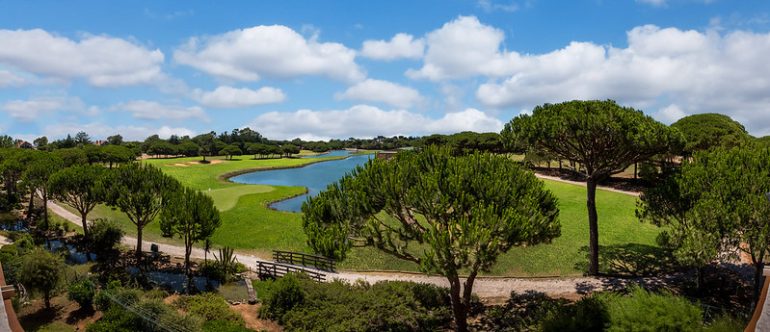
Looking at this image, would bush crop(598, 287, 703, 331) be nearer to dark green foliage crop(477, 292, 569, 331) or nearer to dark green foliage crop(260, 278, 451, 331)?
dark green foliage crop(477, 292, 569, 331)

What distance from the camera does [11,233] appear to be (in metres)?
39.8

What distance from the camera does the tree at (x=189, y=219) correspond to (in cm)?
2992

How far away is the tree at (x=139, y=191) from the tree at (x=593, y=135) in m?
29.0

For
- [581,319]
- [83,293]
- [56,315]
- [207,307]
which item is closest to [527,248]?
[581,319]

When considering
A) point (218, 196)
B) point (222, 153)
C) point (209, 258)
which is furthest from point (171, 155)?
point (209, 258)

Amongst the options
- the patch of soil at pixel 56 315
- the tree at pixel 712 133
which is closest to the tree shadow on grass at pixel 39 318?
the patch of soil at pixel 56 315

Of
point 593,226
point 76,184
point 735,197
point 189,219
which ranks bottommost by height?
point 189,219

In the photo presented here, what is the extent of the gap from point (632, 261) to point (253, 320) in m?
27.0

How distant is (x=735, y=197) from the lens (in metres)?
20.2

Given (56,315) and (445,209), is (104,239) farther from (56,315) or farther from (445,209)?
(445,209)

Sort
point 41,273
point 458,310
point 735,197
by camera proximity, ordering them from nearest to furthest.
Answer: point 735,197, point 458,310, point 41,273

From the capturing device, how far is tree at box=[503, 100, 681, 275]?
23.2m

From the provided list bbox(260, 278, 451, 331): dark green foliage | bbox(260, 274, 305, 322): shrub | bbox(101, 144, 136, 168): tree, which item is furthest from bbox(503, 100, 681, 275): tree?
bbox(101, 144, 136, 168): tree

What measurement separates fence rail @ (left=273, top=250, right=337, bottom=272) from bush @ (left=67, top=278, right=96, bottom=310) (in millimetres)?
12760
